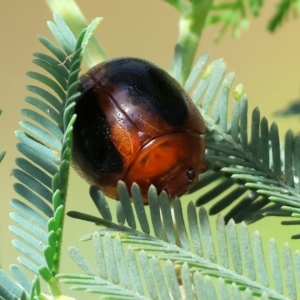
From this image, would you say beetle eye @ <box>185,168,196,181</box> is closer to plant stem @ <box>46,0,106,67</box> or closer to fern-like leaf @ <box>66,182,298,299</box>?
fern-like leaf @ <box>66,182,298,299</box>

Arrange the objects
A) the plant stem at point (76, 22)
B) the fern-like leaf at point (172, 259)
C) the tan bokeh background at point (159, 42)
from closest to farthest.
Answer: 1. the fern-like leaf at point (172, 259)
2. the plant stem at point (76, 22)
3. the tan bokeh background at point (159, 42)

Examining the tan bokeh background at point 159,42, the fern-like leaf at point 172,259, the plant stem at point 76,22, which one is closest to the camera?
the fern-like leaf at point 172,259

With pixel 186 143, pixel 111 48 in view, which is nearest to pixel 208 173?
pixel 186 143

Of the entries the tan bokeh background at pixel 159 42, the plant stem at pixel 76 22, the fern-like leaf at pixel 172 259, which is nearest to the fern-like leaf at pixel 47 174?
the fern-like leaf at pixel 172 259

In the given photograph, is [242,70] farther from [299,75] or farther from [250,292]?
[250,292]

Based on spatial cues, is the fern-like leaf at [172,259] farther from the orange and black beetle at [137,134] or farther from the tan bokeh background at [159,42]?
the tan bokeh background at [159,42]

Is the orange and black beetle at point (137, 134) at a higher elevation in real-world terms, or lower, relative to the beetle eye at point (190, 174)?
higher

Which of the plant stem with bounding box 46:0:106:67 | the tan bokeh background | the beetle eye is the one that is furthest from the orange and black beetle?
the tan bokeh background

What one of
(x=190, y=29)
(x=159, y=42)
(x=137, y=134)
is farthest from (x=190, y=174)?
(x=159, y=42)
